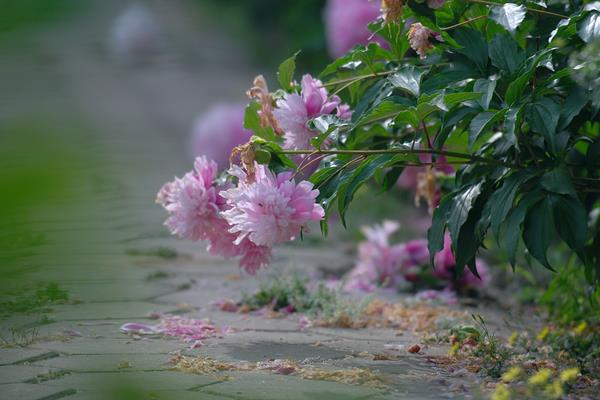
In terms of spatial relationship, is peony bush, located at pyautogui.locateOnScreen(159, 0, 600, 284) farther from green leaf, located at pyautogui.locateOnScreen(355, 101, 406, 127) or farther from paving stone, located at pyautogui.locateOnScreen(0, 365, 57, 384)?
paving stone, located at pyautogui.locateOnScreen(0, 365, 57, 384)

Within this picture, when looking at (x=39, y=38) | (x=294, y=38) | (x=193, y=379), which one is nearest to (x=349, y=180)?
(x=193, y=379)

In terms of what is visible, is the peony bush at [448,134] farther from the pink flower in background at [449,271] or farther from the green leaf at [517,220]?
the pink flower in background at [449,271]

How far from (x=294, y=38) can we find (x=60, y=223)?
615 cm

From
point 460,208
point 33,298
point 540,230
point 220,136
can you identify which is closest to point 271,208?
point 460,208

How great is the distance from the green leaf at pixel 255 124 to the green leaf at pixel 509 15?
53 cm

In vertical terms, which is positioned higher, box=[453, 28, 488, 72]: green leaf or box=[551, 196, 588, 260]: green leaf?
box=[453, 28, 488, 72]: green leaf

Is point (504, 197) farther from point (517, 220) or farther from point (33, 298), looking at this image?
point (33, 298)

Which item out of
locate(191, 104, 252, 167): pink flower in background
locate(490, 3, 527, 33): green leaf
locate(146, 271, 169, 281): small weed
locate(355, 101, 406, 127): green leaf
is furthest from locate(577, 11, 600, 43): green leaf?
locate(191, 104, 252, 167): pink flower in background

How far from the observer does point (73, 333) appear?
1848 mm

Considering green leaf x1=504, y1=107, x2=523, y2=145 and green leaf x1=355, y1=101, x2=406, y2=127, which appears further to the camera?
green leaf x1=355, y1=101, x2=406, y2=127

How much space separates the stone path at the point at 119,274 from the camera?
434 mm

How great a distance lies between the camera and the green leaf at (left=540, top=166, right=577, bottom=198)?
5.21 feet

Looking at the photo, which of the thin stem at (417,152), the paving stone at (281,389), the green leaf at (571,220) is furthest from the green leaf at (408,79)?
the paving stone at (281,389)

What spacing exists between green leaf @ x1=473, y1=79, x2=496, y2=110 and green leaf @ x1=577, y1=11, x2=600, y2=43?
0.58ft
